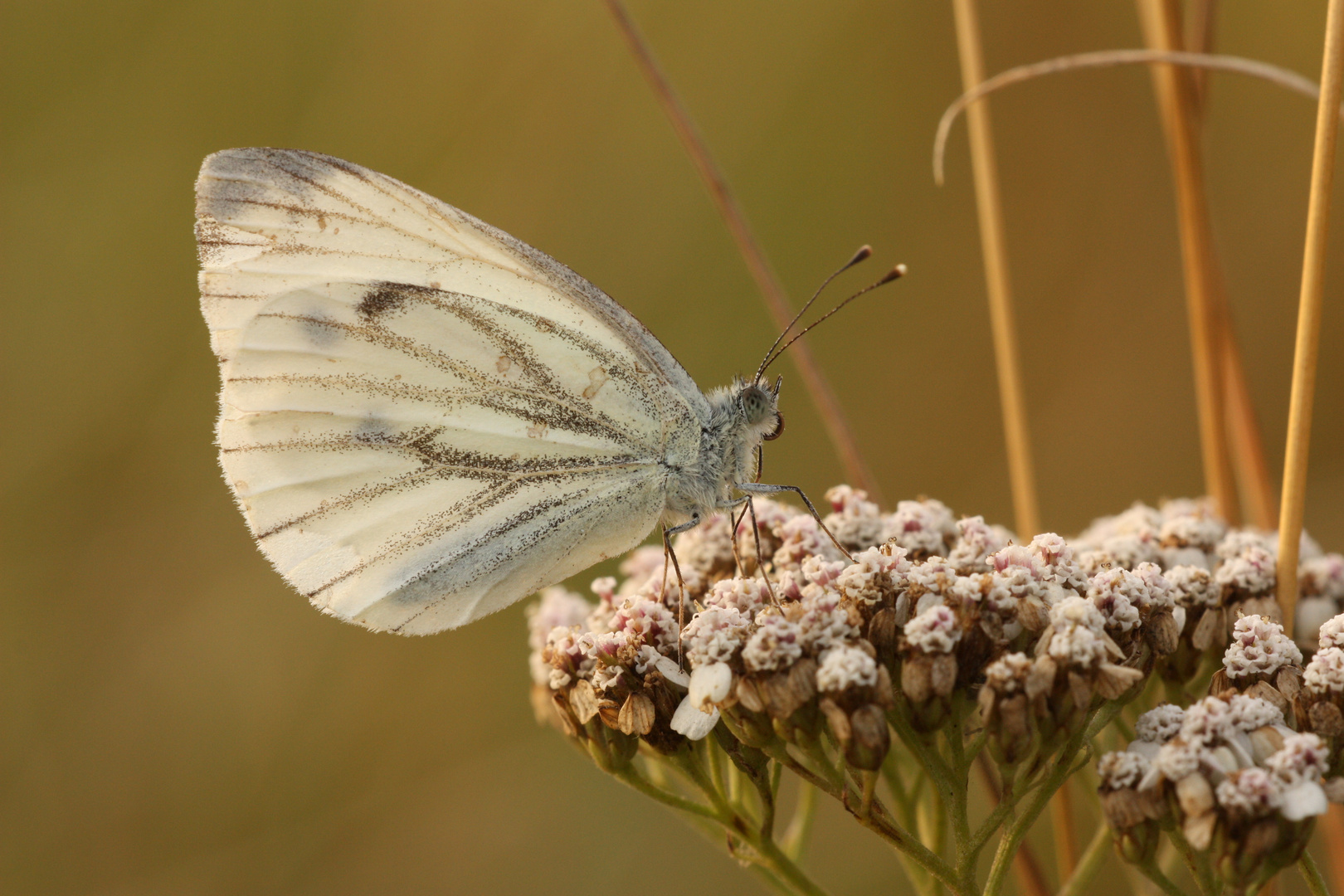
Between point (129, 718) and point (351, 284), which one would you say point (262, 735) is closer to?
point (129, 718)

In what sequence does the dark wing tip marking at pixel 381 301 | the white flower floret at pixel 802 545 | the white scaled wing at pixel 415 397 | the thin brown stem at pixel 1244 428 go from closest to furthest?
1. the thin brown stem at pixel 1244 428
2. the white flower floret at pixel 802 545
3. the white scaled wing at pixel 415 397
4. the dark wing tip marking at pixel 381 301

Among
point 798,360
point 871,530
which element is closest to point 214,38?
point 798,360

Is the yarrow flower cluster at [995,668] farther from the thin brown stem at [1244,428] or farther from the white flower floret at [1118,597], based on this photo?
the thin brown stem at [1244,428]

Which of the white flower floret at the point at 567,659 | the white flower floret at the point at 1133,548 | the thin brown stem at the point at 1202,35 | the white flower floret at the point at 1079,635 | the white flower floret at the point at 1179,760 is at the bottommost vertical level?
the white flower floret at the point at 567,659

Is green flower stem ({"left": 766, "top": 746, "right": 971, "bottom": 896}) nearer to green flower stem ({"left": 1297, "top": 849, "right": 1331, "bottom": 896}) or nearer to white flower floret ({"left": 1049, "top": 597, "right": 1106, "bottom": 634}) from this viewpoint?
white flower floret ({"left": 1049, "top": 597, "right": 1106, "bottom": 634})

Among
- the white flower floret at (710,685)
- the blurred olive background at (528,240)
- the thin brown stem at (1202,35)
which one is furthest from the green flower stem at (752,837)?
the blurred olive background at (528,240)

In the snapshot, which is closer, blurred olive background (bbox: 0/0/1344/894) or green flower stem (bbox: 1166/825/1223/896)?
green flower stem (bbox: 1166/825/1223/896)

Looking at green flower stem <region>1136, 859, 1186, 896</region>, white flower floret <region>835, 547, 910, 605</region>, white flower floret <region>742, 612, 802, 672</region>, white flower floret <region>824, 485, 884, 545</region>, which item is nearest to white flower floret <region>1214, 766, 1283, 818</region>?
green flower stem <region>1136, 859, 1186, 896</region>
